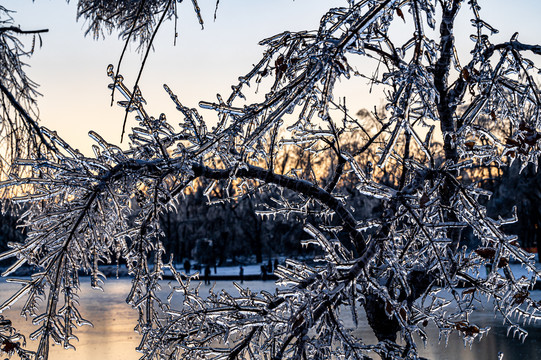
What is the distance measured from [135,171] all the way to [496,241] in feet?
5.38

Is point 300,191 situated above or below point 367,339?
above

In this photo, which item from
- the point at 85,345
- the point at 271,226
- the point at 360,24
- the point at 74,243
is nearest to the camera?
the point at 360,24

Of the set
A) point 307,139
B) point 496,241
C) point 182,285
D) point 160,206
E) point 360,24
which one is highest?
point 360,24

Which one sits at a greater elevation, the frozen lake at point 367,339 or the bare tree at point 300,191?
the bare tree at point 300,191

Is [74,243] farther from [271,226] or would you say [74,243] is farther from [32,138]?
[271,226]

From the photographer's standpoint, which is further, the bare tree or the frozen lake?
the frozen lake

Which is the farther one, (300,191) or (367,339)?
(367,339)

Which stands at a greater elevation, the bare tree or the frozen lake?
the bare tree

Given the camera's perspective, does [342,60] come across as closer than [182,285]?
Yes

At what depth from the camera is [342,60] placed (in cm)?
219

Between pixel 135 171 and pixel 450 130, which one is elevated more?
pixel 450 130

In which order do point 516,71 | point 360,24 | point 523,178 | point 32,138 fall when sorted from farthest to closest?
point 523,178 → point 32,138 → point 516,71 → point 360,24

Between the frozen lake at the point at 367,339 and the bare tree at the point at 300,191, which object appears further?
the frozen lake at the point at 367,339

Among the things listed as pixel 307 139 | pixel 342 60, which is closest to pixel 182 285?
pixel 307 139
